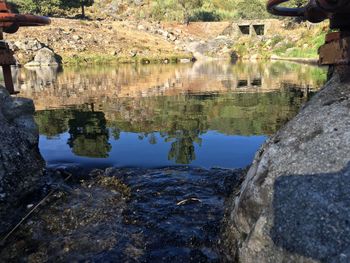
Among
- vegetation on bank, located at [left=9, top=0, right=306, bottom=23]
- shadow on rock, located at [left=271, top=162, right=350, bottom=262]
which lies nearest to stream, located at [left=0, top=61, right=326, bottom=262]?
shadow on rock, located at [left=271, top=162, right=350, bottom=262]

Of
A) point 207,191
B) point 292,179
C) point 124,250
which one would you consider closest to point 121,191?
point 207,191

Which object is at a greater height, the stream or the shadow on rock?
the shadow on rock

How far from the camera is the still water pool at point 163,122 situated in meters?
12.3

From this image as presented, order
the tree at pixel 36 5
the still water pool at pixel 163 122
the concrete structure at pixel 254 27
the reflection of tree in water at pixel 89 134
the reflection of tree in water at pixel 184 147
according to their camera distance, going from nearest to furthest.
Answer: the reflection of tree in water at pixel 184 147
the still water pool at pixel 163 122
the reflection of tree in water at pixel 89 134
the tree at pixel 36 5
the concrete structure at pixel 254 27

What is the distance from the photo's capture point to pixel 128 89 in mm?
29688

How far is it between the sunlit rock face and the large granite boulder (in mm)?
4359

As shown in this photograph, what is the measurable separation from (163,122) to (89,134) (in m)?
3.34

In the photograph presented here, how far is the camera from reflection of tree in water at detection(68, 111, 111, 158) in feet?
42.8

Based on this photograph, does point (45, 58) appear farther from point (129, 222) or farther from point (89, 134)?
point (129, 222)

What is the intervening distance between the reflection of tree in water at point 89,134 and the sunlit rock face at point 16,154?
3.62 m

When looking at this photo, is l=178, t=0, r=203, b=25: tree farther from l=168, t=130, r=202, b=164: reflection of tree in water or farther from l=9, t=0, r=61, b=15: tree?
l=168, t=130, r=202, b=164: reflection of tree in water

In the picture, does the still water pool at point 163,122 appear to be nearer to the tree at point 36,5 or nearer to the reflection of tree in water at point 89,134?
the reflection of tree in water at point 89,134

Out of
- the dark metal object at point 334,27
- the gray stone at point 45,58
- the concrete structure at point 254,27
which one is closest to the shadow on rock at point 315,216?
the dark metal object at point 334,27

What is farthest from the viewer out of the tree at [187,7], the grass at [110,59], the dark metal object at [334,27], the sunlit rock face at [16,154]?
the tree at [187,7]
